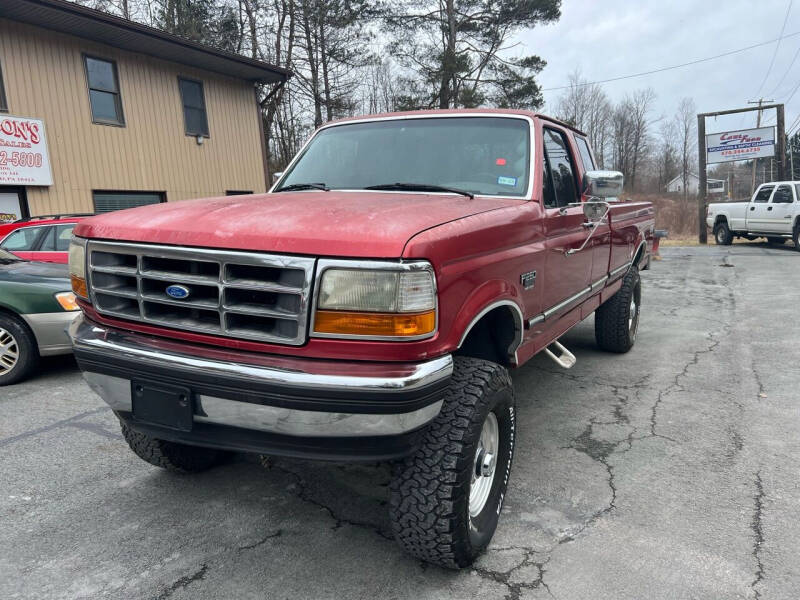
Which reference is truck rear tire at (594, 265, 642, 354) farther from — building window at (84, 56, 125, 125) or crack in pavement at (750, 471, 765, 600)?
building window at (84, 56, 125, 125)

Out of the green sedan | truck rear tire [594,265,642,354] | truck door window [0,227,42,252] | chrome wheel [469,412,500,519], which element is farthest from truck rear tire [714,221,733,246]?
the green sedan

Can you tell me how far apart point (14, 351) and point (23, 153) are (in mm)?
7664

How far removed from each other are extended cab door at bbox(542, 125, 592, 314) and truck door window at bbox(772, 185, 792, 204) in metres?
15.6

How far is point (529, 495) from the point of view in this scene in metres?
2.96

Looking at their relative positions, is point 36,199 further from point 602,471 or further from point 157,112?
point 602,471

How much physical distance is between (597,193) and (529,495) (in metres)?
1.75

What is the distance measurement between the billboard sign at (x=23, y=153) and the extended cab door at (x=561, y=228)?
10.7 metres

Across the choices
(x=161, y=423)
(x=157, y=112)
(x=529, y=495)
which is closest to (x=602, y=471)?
(x=529, y=495)

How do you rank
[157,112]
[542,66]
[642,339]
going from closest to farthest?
[642,339]
[157,112]
[542,66]

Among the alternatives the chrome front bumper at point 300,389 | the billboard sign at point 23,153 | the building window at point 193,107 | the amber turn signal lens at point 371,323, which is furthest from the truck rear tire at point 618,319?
the building window at point 193,107

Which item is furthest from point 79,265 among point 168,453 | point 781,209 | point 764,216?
point 764,216

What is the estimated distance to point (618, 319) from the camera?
17.7ft

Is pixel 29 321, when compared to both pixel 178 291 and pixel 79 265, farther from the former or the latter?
Answer: pixel 178 291

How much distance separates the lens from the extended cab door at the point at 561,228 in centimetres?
324
